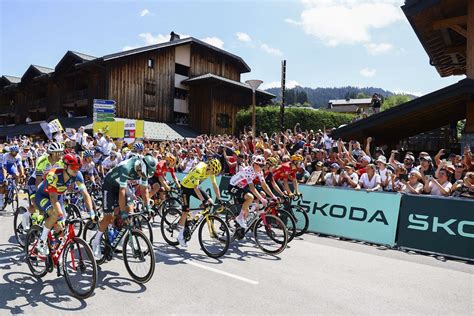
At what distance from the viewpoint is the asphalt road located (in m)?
4.76

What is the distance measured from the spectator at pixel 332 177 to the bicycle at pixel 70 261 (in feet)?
23.0

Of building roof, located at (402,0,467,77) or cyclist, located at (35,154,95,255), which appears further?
building roof, located at (402,0,467,77)

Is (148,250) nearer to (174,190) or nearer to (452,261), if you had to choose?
(174,190)

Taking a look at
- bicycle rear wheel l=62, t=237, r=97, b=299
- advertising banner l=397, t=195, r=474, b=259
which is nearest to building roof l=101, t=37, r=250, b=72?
bicycle rear wheel l=62, t=237, r=97, b=299

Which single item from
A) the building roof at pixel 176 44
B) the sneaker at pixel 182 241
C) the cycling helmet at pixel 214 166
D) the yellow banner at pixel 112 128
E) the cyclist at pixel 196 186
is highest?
the building roof at pixel 176 44

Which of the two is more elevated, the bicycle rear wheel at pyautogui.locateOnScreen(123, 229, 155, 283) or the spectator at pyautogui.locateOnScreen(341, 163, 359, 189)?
the spectator at pyautogui.locateOnScreen(341, 163, 359, 189)

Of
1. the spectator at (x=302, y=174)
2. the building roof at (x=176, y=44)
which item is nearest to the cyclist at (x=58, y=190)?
the spectator at (x=302, y=174)

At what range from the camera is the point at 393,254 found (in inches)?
305

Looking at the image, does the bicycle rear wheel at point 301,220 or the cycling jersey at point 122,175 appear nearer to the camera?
the cycling jersey at point 122,175

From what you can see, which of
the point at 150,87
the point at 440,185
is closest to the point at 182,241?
the point at 440,185

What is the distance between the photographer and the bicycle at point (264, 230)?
7496 mm

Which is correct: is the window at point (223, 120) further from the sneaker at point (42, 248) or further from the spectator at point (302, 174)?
the sneaker at point (42, 248)

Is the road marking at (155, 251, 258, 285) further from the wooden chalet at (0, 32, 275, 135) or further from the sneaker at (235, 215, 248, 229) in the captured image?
the wooden chalet at (0, 32, 275, 135)

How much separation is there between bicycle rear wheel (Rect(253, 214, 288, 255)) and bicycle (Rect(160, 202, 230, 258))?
0.89 meters
